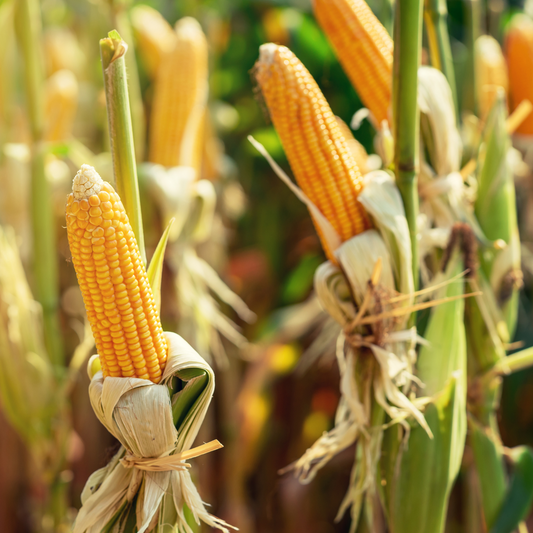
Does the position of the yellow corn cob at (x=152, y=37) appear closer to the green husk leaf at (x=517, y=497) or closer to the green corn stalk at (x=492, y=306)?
the green corn stalk at (x=492, y=306)

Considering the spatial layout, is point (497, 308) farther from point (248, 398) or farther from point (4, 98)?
point (4, 98)

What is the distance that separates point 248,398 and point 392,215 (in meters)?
1.06

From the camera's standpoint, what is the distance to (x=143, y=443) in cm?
62

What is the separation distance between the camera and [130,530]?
2.20ft

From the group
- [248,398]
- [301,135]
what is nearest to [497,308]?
[301,135]

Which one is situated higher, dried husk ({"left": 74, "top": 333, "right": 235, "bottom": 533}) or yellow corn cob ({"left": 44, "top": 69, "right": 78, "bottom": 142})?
yellow corn cob ({"left": 44, "top": 69, "right": 78, "bottom": 142})

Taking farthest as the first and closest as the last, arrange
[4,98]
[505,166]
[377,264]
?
[4,98]
[505,166]
[377,264]

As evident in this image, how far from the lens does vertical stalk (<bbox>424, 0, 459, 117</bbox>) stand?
3.28 ft

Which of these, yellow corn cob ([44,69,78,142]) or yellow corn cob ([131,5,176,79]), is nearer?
yellow corn cob ([44,69,78,142])

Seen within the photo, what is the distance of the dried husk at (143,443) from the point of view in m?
0.62

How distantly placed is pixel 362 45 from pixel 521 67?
84 centimetres

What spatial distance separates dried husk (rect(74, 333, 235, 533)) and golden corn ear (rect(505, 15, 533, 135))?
1.34 m

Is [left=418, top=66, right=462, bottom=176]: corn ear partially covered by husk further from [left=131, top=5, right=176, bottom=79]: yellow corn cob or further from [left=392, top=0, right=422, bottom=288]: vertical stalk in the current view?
[left=131, top=5, right=176, bottom=79]: yellow corn cob

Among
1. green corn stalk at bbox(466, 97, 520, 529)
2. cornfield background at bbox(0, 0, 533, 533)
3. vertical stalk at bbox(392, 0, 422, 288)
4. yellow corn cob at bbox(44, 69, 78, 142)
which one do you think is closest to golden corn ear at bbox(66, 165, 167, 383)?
vertical stalk at bbox(392, 0, 422, 288)
